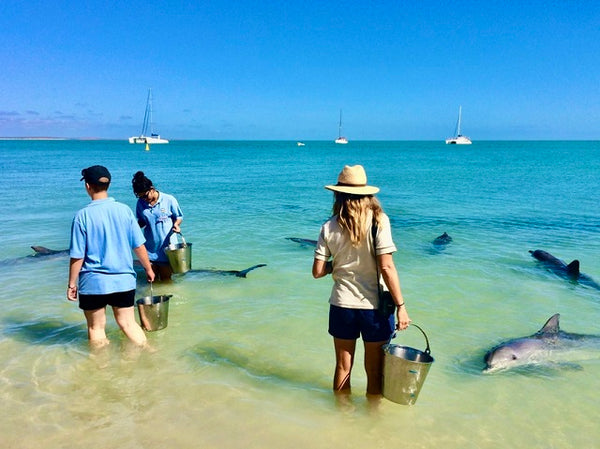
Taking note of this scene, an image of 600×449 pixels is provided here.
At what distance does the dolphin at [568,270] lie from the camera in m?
9.06

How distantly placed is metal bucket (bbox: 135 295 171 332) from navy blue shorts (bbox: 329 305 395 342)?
2973 mm

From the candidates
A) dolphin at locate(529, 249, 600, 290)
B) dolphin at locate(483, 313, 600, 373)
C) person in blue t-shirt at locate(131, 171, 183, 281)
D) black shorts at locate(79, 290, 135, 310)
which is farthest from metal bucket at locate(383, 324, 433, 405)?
dolphin at locate(529, 249, 600, 290)

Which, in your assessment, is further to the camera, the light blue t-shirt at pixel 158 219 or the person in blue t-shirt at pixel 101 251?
the light blue t-shirt at pixel 158 219

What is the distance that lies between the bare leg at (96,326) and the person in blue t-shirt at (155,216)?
76.9 inches

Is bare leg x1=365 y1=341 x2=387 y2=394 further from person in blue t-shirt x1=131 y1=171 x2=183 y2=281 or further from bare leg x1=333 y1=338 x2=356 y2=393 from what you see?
person in blue t-shirt x1=131 y1=171 x2=183 y2=281

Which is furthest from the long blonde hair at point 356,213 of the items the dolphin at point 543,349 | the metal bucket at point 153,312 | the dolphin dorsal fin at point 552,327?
the dolphin dorsal fin at point 552,327

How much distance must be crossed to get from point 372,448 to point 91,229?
135 inches

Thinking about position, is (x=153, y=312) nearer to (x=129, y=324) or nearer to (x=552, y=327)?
(x=129, y=324)

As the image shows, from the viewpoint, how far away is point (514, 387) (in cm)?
493

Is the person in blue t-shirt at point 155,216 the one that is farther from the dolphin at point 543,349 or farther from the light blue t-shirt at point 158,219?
the dolphin at point 543,349

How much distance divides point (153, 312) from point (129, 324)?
82 cm

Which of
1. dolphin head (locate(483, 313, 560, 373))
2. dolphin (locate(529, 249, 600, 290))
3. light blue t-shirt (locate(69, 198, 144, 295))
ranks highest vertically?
light blue t-shirt (locate(69, 198, 144, 295))

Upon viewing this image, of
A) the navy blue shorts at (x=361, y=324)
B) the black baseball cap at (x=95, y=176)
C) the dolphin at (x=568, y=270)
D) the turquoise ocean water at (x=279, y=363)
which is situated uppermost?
the black baseball cap at (x=95, y=176)

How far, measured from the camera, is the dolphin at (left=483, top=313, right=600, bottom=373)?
17.7 feet
